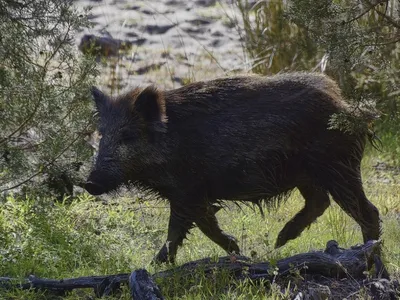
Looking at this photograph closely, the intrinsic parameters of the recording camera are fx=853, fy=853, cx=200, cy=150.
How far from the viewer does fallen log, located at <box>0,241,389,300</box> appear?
204 inches

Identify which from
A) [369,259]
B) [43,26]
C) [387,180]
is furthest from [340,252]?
[387,180]

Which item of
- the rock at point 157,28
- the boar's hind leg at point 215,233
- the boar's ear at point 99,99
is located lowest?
the boar's hind leg at point 215,233

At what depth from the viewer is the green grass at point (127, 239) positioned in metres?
5.24

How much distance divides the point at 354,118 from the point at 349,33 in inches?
21.2

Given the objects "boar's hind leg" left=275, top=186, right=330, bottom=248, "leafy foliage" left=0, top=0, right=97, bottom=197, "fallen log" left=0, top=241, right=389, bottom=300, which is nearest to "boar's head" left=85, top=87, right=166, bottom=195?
"leafy foliage" left=0, top=0, right=97, bottom=197

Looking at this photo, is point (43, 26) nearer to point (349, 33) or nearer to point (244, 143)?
point (244, 143)

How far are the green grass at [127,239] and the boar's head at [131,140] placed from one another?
616 mm

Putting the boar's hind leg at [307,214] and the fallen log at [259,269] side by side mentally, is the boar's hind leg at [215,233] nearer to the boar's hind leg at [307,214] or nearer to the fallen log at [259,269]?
the boar's hind leg at [307,214]

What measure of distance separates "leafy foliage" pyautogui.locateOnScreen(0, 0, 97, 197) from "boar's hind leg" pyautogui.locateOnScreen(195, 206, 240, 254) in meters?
1.38

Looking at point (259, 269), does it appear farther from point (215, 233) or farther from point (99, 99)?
point (99, 99)

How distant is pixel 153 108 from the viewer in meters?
6.13

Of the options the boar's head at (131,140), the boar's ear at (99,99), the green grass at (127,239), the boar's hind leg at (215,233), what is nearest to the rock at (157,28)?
the green grass at (127,239)

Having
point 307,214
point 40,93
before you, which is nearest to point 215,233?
point 307,214

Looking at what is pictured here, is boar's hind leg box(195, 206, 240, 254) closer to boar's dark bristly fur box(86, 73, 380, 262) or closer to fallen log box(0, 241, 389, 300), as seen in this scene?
boar's dark bristly fur box(86, 73, 380, 262)
